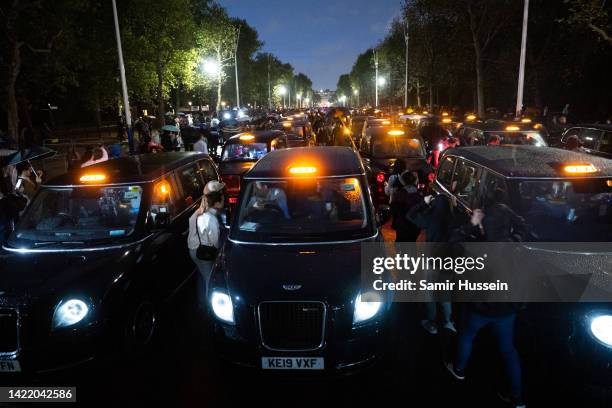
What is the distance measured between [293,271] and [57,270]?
245cm

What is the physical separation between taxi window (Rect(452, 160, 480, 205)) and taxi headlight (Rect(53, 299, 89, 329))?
4.81 metres

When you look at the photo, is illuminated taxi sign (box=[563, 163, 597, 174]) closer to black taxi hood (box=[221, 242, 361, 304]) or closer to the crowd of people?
the crowd of people

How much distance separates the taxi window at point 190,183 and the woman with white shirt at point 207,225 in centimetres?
126

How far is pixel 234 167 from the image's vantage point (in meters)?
10.4

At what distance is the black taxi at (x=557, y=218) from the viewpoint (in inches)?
139

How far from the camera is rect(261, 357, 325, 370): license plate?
376cm

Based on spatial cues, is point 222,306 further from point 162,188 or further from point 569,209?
point 569,209

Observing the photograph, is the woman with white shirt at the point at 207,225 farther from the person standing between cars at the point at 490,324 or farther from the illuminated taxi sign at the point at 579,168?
the illuminated taxi sign at the point at 579,168

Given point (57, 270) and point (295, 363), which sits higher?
point (57, 270)

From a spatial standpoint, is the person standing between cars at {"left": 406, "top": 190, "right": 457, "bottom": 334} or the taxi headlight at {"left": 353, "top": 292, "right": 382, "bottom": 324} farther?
the person standing between cars at {"left": 406, "top": 190, "right": 457, "bottom": 334}

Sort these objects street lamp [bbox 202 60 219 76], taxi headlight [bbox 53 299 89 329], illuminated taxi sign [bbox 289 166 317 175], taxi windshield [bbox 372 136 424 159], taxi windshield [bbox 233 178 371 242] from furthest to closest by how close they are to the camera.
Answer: street lamp [bbox 202 60 219 76]
taxi windshield [bbox 372 136 424 159]
illuminated taxi sign [bbox 289 166 317 175]
taxi windshield [bbox 233 178 371 242]
taxi headlight [bbox 53 299 89 329]

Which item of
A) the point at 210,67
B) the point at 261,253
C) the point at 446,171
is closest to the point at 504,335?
the point at 261,253

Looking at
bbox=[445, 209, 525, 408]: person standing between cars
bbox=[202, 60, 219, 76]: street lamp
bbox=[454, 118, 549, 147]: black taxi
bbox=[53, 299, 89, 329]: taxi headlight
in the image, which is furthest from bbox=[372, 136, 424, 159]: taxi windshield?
bbox=[202, 60, 219, 76]: street lamp

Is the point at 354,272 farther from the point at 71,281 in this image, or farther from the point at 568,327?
the point at 71,281
